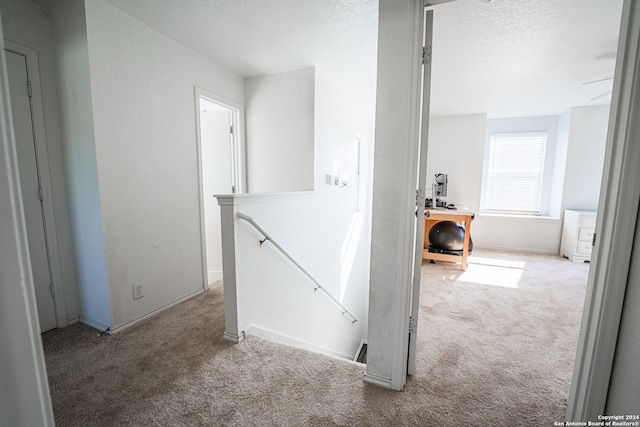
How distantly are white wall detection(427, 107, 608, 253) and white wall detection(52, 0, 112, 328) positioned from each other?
5043 mm

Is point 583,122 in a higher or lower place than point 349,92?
lower

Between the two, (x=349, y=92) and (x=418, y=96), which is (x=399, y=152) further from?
(x=349, y=92)

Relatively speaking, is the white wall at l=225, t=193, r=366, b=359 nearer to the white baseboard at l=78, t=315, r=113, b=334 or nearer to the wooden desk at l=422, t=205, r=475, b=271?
the white baseboard at l=78, t=315, r=113, b=334

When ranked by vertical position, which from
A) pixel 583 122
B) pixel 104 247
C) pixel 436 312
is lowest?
pixel 436 312

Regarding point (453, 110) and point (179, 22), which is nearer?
point (179, 22)

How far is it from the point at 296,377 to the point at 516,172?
5693 millimetres

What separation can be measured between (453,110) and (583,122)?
6.82ft

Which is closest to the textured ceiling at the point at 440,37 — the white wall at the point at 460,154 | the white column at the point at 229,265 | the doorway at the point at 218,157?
the doorway at the point at 218,157

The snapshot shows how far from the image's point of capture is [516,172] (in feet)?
17.3

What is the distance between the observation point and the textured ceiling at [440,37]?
6.57 ft

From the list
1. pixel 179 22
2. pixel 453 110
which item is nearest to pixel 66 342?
pixel 179 22

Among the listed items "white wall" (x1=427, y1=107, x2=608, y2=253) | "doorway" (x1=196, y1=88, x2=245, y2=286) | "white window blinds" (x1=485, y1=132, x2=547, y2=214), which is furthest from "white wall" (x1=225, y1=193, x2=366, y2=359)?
"white window blinds" (x1=485, y1=132, x2=547, y2=214)

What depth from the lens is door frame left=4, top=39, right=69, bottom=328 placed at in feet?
6.53

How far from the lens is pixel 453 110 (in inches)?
185
